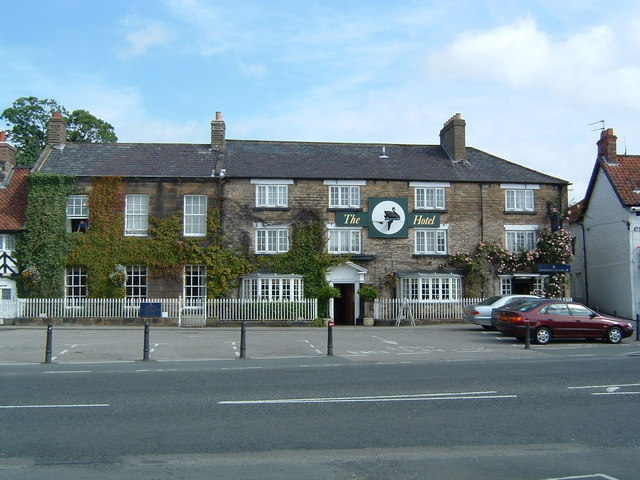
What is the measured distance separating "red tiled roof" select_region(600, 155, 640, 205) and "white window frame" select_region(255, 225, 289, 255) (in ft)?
54.8

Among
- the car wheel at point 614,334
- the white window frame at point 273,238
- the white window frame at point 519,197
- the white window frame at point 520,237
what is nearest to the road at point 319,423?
the car wheel at point 614,334

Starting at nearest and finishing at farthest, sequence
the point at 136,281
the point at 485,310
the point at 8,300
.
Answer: the point at 485,310 → the point at 8,300 → the point at 136,281

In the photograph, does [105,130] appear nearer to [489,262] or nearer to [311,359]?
[489,262]

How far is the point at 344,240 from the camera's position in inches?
1244

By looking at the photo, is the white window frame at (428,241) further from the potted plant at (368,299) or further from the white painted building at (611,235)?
the white painted building at (611,235)

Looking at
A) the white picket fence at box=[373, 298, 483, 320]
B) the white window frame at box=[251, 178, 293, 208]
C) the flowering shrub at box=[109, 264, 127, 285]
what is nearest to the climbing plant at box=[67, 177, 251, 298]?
the flowering shrub at box=[109, 264, 127, 285]

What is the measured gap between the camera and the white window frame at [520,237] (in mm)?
32469

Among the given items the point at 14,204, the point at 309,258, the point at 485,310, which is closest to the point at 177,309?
the point at 309,258

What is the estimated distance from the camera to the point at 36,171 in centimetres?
3036

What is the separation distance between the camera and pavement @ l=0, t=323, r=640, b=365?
16781 mm

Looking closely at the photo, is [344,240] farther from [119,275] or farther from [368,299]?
[119,275]

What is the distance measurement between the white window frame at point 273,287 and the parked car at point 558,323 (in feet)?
38.9

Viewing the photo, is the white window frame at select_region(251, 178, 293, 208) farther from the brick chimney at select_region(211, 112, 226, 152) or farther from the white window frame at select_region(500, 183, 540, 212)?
the white window frame at select_region(500, 183, 540, 212)

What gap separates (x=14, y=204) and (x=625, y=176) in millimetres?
30873
